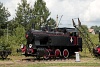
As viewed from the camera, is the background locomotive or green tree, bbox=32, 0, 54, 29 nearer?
the background locomotive

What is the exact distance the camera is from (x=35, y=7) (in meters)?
63.7

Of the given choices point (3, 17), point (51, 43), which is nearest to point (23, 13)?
point (3, 17)

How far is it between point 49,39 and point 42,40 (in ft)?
2.04

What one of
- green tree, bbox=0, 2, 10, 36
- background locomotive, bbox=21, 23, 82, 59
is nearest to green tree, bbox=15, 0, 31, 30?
green tree, bbox=0, 2, 10, 36

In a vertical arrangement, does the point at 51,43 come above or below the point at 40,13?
below

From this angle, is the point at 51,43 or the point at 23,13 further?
the point at 23,13

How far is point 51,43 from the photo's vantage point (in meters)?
23.7

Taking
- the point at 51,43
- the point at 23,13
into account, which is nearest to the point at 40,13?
the point at 23,13

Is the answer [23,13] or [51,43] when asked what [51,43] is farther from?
[23,13]

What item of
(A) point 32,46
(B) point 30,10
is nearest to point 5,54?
(A) point 32,46

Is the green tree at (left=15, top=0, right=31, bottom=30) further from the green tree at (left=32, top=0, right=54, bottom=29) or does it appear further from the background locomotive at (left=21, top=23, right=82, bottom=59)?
Answer: the background locomotive at (left=21, top=23, right=82, bottom=59)

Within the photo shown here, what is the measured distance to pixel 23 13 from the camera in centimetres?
6762

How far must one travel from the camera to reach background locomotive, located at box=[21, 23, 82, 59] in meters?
22.8

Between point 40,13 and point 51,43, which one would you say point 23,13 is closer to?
point 40,13
